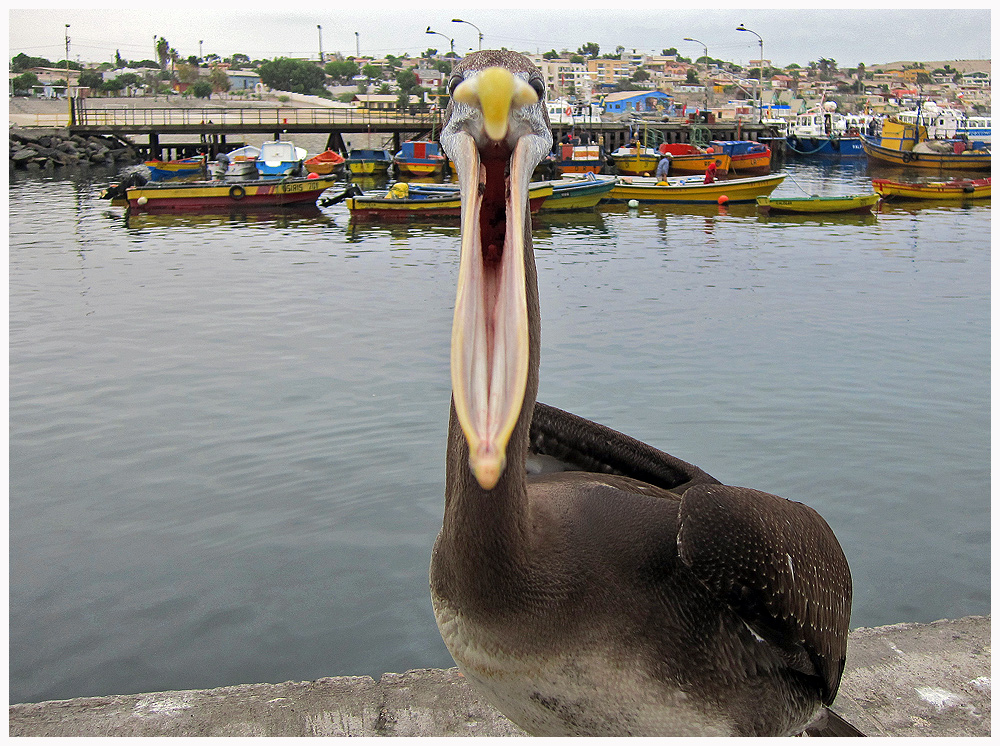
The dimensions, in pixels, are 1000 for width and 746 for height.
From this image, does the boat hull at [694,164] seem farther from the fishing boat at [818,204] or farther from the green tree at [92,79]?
the green tree at [92,79]

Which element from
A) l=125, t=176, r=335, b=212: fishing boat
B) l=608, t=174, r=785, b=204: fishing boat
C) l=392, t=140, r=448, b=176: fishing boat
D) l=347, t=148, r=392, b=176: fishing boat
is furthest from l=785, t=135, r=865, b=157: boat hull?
l=125, t=176, r=335, b=212: fishing boat

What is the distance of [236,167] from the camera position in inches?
1503

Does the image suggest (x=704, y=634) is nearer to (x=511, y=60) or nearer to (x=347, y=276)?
(x=511, y=60)

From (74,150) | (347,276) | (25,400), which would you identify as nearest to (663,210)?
(347,276)

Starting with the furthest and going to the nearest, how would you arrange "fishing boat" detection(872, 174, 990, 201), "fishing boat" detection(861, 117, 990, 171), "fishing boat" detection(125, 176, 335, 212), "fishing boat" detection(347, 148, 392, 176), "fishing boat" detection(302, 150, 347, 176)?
"fishing boat" detection(861, 117, 990, 171) → "fishing boat" detection(347, 148, 392, 176) → "fishing boat" detection(302, 150, 347, 176) → "fishing boat" detection(872, 174, 990, 201) → "fishing boat" detection(125, 176, 335, 212)

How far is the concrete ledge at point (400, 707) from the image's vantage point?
10.6 feet

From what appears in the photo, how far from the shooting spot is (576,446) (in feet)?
11.1

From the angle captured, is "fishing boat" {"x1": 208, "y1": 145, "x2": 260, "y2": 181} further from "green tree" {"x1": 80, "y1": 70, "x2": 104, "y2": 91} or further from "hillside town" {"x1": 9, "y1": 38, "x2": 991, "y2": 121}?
"green tree" {"x1": 80, "y1": 70, "x2": 104, "y2": 91}

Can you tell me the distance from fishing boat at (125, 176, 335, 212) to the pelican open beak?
28.5 meters

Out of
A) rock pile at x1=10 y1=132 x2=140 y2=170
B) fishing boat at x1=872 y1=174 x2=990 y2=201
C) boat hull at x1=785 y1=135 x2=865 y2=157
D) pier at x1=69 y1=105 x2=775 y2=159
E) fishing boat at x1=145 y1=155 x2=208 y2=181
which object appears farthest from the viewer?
boat hull at x1=785 y1=135 x2=865 y2=157

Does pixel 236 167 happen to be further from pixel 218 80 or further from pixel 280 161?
pixel 218 80

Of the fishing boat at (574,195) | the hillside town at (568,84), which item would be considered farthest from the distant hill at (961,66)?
the fishing boat at (574,195)

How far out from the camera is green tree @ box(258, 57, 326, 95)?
90.2 metres

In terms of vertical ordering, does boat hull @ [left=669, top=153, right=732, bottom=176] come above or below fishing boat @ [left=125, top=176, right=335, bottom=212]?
above
